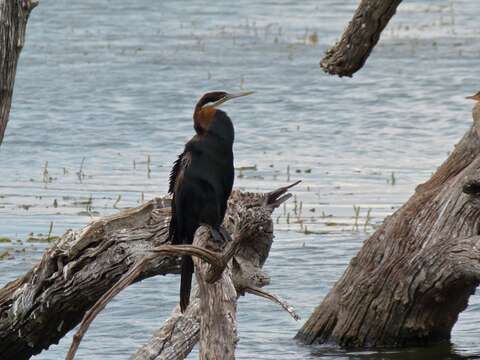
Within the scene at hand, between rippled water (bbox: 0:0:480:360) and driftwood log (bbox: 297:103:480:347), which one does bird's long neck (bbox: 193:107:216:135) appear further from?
rippled water (bbox: 0:0:480:360)

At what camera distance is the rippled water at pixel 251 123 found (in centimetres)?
975

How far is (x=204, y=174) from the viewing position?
19.8 ft

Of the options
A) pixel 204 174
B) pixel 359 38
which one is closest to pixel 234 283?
pixel 204 174

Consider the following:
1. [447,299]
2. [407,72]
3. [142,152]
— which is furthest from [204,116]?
[407,72]

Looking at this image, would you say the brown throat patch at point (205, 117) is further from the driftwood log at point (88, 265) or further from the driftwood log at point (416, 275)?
the driftwood log at point (416, 275)

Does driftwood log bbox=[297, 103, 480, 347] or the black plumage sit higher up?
the black plumage

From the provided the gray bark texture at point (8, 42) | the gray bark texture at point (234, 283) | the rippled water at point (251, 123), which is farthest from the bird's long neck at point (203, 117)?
the rippled water at point (251, 123)

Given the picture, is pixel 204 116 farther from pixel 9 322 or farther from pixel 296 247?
pixel 296 247

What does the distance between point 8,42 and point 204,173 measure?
4.96 feet

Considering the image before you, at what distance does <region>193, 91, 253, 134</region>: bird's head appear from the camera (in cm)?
599

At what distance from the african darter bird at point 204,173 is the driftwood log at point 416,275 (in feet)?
5.97

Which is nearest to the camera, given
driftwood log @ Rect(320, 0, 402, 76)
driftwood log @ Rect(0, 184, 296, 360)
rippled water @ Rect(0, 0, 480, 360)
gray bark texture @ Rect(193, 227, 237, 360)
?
gray bark texture @ Rect(193, 227, 237, 360)

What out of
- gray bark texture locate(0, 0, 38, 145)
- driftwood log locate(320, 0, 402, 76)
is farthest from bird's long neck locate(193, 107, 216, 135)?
gray bark texture locate(0, 0, 38, 145)

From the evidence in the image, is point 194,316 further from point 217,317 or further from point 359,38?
point 359,38
